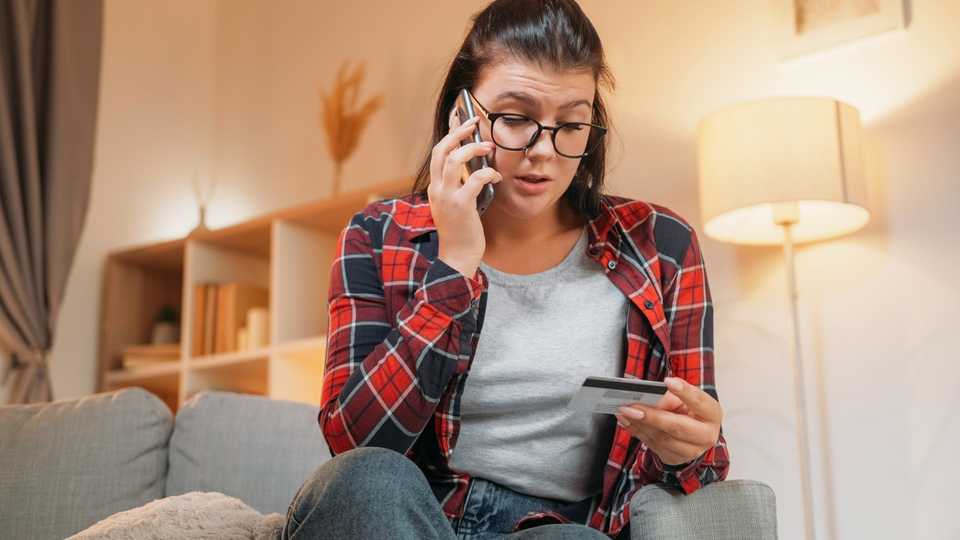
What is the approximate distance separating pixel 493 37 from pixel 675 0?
4.63 feet

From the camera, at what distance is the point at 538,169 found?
1.40 meters

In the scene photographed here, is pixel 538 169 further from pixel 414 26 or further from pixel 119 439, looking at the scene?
pixel 414 26

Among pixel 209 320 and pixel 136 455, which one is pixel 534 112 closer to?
pixel 136 455

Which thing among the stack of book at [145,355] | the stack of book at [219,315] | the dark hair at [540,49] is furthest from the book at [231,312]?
the dark hair at [540,49]

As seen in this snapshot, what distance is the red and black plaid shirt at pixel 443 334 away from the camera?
1289mm

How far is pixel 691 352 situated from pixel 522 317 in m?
0.24

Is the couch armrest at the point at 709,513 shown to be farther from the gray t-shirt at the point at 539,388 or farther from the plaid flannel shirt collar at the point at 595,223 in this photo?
the plaid flannel shirt collar at the point at 595,223

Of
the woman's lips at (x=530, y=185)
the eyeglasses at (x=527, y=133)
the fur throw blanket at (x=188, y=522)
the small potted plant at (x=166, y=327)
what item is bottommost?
the fur throw blanket at (x=188, y=522)

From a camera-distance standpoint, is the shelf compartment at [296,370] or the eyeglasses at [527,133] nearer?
the eyeglasses at [527,133]

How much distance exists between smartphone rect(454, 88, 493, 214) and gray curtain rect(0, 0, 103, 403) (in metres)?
2.26

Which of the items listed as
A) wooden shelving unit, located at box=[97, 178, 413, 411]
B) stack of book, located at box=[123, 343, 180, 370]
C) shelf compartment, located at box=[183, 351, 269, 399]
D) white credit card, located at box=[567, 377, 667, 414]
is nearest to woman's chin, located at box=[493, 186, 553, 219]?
white credit card, located at box=[567, 377, 667, 414]

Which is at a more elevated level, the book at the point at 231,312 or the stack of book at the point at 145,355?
the book at the point at 231,312

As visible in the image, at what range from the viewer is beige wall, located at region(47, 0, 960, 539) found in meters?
2.22

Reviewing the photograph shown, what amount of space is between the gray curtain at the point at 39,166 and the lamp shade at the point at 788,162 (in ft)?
7.00
